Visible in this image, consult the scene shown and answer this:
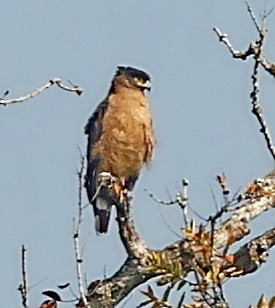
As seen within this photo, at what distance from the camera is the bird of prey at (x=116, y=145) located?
9203 mm

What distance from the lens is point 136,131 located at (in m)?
9.30

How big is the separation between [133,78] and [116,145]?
3.00ft

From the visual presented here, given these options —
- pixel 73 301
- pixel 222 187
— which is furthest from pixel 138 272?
pixel 222 187

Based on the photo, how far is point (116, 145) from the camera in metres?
9.42

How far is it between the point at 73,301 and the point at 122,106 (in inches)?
158

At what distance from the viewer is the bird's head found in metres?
10.0

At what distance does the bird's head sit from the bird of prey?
311mm

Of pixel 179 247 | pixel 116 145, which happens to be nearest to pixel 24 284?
pixel 179 247

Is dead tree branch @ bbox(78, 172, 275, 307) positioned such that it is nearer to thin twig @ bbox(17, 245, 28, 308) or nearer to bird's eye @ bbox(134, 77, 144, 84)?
thin twig @ bbox(17, 245, 28, 308)

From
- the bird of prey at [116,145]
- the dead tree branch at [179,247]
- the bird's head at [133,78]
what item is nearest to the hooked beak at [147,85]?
the bird's head at [133,78]

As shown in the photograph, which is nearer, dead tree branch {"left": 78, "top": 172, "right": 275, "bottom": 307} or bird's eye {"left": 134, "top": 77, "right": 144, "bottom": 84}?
dead tree branch {"left": 78, "top": 172, "right": 275, "bottom": 307}

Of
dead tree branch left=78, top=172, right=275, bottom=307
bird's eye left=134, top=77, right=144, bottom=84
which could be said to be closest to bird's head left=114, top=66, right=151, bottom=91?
bird's eye left=134, top=77, right=144, bottom=84

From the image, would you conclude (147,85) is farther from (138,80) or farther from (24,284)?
(24,284)

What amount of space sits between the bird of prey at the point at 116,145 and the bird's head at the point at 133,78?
311mm
